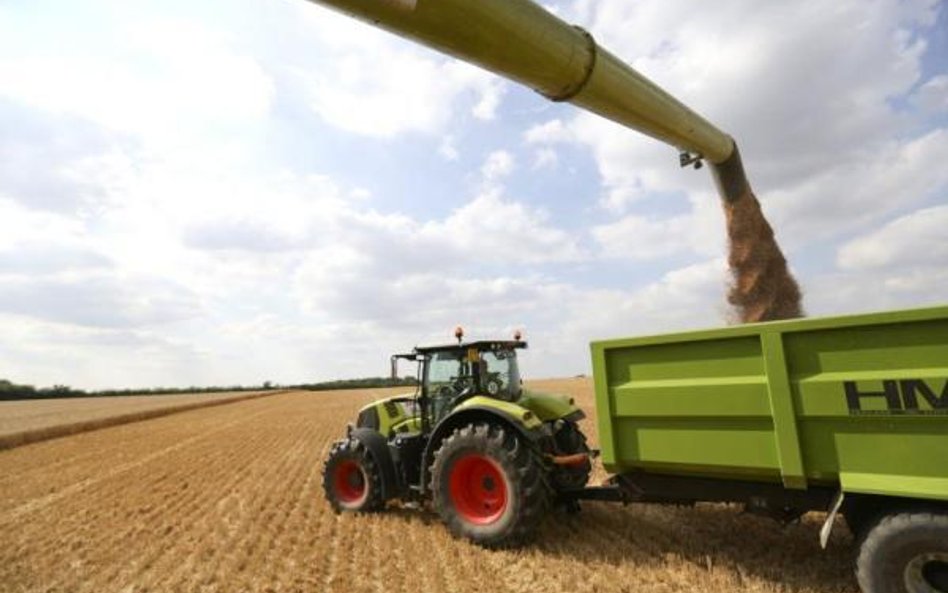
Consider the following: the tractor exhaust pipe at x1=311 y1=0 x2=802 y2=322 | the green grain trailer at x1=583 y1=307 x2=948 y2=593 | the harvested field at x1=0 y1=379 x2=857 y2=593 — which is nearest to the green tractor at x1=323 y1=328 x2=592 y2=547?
the harvested field at x1=0 y1=379 x2=857 y2=593

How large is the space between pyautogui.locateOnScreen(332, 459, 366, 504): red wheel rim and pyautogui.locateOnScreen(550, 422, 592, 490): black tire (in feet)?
7.50

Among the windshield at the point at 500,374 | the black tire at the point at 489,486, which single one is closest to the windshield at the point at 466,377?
the windshield at the point at 500,374

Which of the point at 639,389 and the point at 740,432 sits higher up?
the point at 639,389

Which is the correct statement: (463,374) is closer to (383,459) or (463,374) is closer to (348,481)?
(383,459)

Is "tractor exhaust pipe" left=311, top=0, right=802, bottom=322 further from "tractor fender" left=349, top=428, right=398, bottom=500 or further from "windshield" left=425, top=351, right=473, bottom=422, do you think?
"tractor fender" left=349, top=428, right=398, bottom=500

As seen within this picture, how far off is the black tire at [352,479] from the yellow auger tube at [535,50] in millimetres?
4411

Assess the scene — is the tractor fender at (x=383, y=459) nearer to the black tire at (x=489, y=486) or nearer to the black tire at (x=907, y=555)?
the black tire at (x=489, y=486)

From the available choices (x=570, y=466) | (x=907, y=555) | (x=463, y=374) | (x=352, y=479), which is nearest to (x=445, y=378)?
(x=463, y=374)

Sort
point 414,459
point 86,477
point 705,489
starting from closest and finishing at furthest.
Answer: point 705,489 → point 414,459 → point 86,477

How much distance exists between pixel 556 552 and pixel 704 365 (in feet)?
7.01

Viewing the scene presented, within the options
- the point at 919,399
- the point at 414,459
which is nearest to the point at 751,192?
the point at 919,399

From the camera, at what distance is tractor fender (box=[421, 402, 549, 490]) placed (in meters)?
5.29

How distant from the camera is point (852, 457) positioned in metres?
3.52

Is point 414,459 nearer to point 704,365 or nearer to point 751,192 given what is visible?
point 704,365
